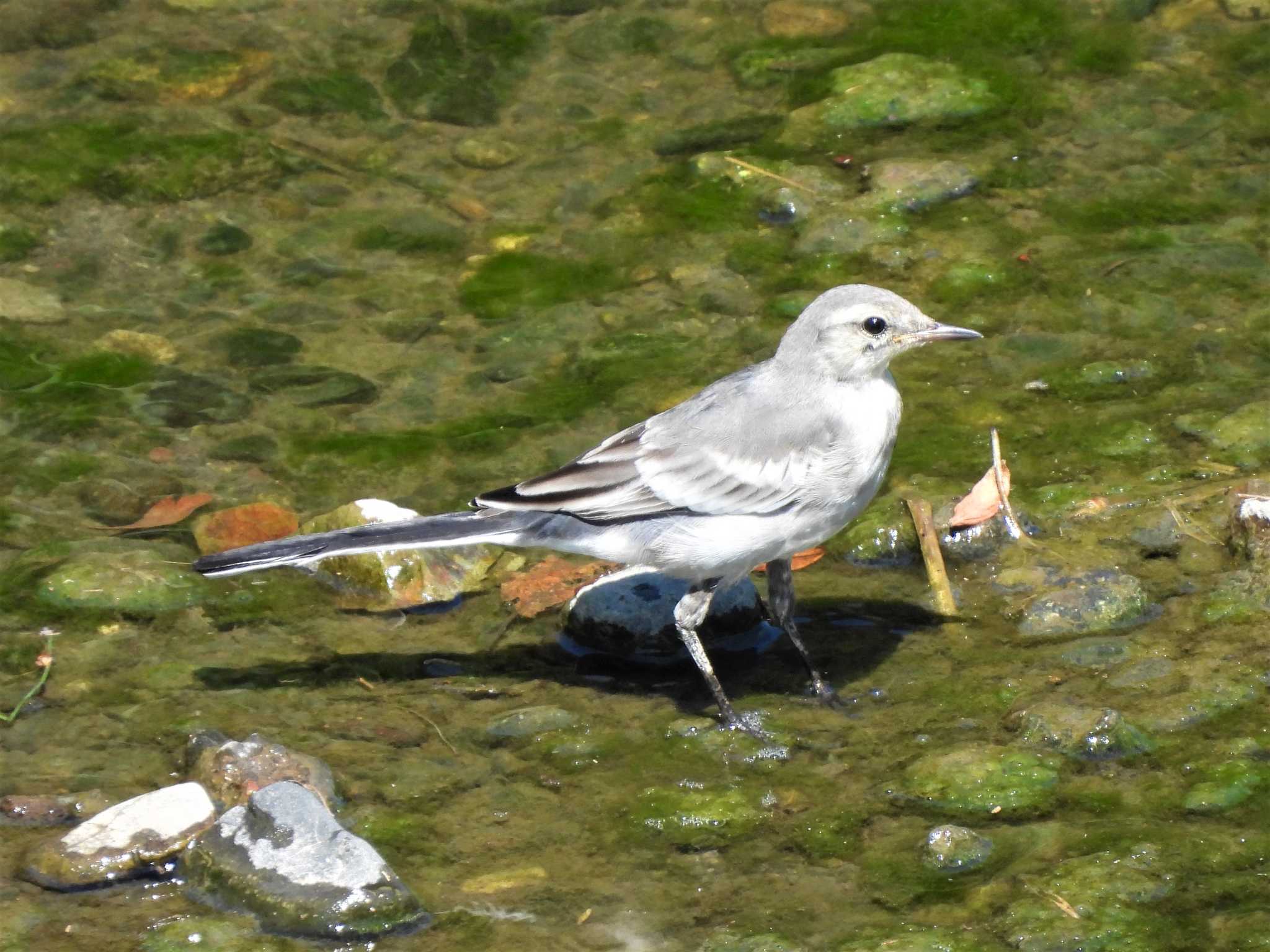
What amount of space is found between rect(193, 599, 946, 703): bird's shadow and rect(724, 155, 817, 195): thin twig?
9.48 feet

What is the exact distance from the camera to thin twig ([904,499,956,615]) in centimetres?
605

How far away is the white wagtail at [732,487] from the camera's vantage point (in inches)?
221

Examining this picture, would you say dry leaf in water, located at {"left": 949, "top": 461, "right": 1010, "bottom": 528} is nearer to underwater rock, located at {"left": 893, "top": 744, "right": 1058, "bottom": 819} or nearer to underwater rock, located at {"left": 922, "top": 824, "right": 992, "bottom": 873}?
underwater rock, located at {"left": 893, "top": 744, "right": 1058, "bottom": 819}

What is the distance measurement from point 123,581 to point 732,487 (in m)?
2.22

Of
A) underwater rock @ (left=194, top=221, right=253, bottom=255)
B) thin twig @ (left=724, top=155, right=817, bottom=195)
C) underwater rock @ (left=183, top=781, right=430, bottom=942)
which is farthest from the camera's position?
thin twig @ (left=724, top=155, right=817, bottom=195)

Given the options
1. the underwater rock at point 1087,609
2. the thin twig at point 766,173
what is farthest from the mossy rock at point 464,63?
the underwater rock at point 1087,609

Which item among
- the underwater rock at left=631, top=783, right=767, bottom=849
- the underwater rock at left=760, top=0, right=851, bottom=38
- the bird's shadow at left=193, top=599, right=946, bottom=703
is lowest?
the bird's shadow at left=193, top=599, right=946, bottom=703

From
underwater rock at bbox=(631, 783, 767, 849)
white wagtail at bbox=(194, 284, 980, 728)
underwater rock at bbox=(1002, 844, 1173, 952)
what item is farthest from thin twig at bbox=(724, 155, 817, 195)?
underwater rock at bbox=(1002, 844, 1173, 952)

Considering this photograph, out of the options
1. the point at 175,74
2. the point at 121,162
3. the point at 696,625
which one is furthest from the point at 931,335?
the point at 175,74

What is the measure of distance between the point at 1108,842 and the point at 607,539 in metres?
1.90

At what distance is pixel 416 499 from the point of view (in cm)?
677

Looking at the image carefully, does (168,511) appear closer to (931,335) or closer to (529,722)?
(529,722)

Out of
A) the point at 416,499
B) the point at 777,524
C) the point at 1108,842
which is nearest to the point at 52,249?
the point at 416,499

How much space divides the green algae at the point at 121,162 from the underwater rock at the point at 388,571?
2940 mm
